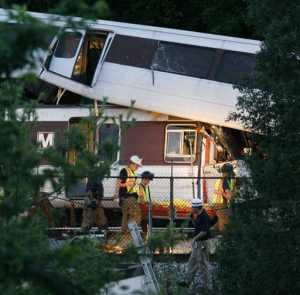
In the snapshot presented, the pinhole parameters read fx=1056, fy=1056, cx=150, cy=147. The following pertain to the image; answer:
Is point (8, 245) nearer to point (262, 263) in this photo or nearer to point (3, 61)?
point (3, 61)

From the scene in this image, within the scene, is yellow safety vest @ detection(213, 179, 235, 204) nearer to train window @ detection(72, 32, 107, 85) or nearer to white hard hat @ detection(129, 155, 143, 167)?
white hard hat @ detection(129, 155, 143, 167)

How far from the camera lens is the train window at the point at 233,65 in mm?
20469

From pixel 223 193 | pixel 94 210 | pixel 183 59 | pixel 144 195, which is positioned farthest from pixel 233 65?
pixel 94 210

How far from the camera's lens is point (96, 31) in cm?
2158

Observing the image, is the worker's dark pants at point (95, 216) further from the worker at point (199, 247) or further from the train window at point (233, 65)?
the train window at point (233, 65)

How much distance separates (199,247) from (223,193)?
229cm

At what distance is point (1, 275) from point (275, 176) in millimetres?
8509

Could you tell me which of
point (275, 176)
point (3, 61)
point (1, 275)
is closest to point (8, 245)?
point (1, 275)

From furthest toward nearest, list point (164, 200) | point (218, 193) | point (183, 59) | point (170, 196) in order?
point (183, 59) < point (164, 200) < point (218, 193) < point (170, 196)

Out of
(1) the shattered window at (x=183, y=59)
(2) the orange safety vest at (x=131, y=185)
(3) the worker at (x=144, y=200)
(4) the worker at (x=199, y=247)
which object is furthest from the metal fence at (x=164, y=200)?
(1) the shattered window at (x=183, y=59)

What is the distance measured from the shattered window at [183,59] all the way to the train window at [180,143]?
1171 millimetres

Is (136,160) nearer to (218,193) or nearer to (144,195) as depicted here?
(144,195)

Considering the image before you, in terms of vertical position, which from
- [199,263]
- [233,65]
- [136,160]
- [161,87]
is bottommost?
[199,263]

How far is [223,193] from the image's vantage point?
18359mm
